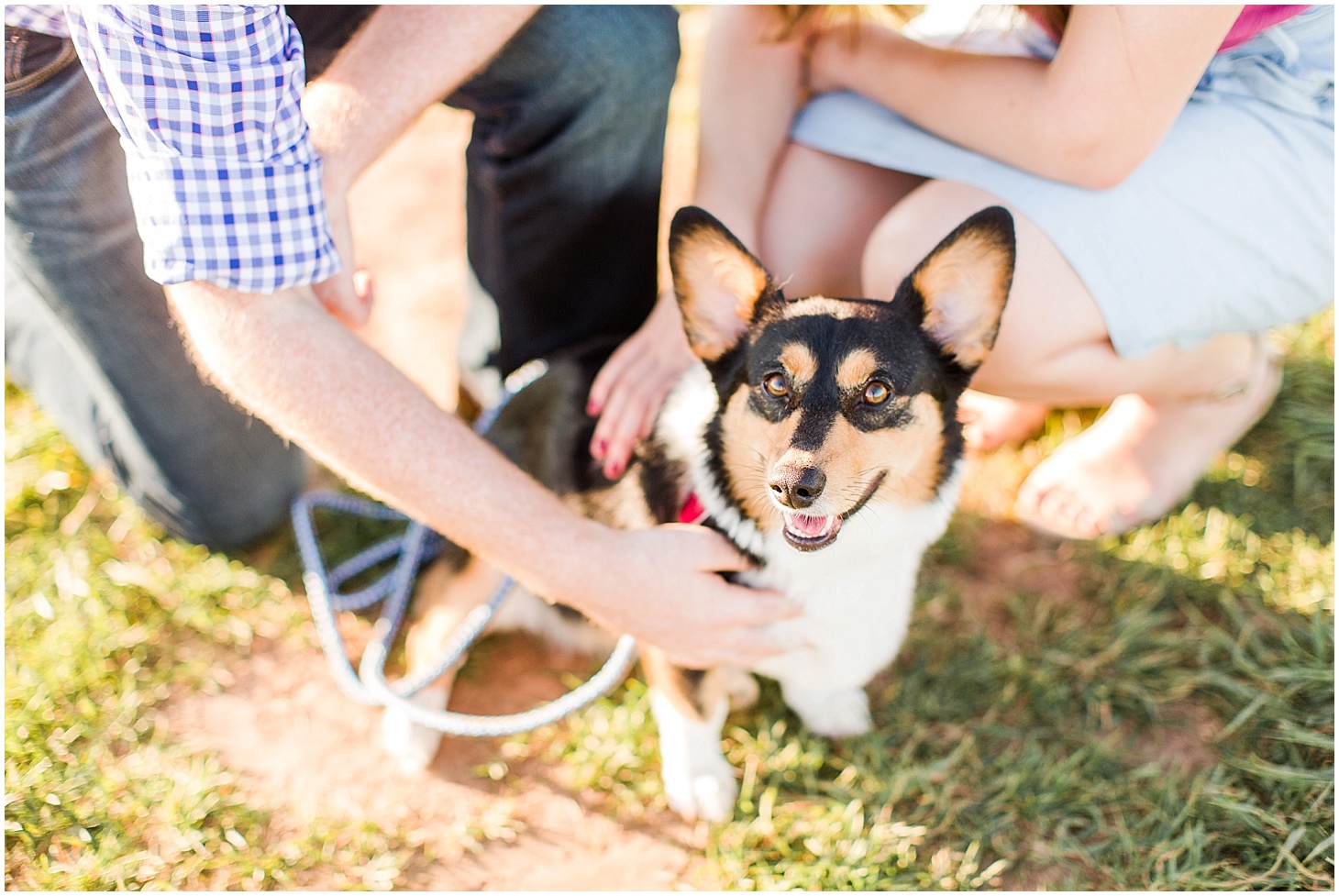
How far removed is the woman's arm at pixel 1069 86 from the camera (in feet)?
6.10

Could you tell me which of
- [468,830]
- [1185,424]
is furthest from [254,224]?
[1185,424]

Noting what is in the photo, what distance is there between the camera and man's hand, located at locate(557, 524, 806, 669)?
1.86m

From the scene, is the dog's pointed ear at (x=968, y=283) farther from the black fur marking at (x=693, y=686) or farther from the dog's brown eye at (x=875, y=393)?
the black fur marking at (x=693, y=686)

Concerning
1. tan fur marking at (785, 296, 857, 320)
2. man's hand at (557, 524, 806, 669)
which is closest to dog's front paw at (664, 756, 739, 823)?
man's hand at (557, 524, 806, 669)

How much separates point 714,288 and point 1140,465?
63.7 inches

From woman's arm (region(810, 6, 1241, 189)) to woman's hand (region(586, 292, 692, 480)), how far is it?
814mm

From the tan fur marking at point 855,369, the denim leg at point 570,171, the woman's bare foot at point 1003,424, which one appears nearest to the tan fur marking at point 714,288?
the tan fur marking at point 855,369

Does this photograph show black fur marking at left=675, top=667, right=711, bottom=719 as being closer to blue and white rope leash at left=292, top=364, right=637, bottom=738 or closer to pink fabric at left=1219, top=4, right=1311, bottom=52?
blue and white rope leash at left=292, top=364, right=637, bottom=738

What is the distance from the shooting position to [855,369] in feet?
5.78

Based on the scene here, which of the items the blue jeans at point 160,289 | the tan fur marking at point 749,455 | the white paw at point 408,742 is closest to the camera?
the tan fur marking at point 749,455

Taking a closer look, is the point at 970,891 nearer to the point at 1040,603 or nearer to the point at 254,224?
the point at 1040,603

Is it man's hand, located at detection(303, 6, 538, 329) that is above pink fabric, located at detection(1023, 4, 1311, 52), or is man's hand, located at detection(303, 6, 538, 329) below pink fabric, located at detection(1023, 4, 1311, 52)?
below

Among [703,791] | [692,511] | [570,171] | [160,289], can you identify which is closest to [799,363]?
[692,511]

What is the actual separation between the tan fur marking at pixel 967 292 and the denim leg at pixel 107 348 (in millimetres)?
1921
